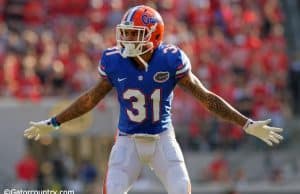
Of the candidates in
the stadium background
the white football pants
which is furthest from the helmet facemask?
the stadium background

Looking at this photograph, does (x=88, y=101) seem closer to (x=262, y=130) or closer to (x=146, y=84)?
(x=146, y=84)

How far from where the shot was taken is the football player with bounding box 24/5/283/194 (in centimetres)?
621

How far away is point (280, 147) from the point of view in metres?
13.1

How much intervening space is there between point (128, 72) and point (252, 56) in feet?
24.6

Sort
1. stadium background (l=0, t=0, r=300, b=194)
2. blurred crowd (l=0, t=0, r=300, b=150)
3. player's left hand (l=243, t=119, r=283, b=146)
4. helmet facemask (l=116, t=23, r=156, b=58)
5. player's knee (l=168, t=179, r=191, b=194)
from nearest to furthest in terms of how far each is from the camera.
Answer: player's knee (l=168, t=179, r=191, b=194) → helmet facemask (l=116, t=23, r=156, b=58) → player's left hand (l=243, t=119, r=283, b=146) → stadium background (l=0, t=0, r=300, b=194) → blurred crowd (l=0, t=0, r=300, b=150)

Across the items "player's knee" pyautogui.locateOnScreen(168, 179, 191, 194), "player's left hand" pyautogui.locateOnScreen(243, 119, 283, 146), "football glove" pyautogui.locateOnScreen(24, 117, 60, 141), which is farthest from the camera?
"football glove" pyautogui.locateOnScreen(24, 117, 60, 141)

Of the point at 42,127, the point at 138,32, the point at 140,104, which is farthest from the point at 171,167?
the point at 42,127

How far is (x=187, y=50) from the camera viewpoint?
43.9ft

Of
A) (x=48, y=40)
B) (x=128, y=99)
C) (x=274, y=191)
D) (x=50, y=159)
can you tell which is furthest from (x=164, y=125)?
(x=48, y=40)

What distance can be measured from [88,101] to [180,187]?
923 mm

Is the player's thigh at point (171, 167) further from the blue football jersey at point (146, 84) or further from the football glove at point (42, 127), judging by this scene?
the football glove at point (42, 127)

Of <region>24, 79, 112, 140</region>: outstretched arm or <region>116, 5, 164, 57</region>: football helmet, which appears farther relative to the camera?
<region>24, 79, 112, 140</region>: outstretched arm

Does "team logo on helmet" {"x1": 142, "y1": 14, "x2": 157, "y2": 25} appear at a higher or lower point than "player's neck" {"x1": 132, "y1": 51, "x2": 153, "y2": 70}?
higher

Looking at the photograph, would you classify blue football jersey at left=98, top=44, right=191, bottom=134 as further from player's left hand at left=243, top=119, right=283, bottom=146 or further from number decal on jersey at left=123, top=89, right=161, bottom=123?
player's left hand at left=243, top=119, right=283, bottom=146
